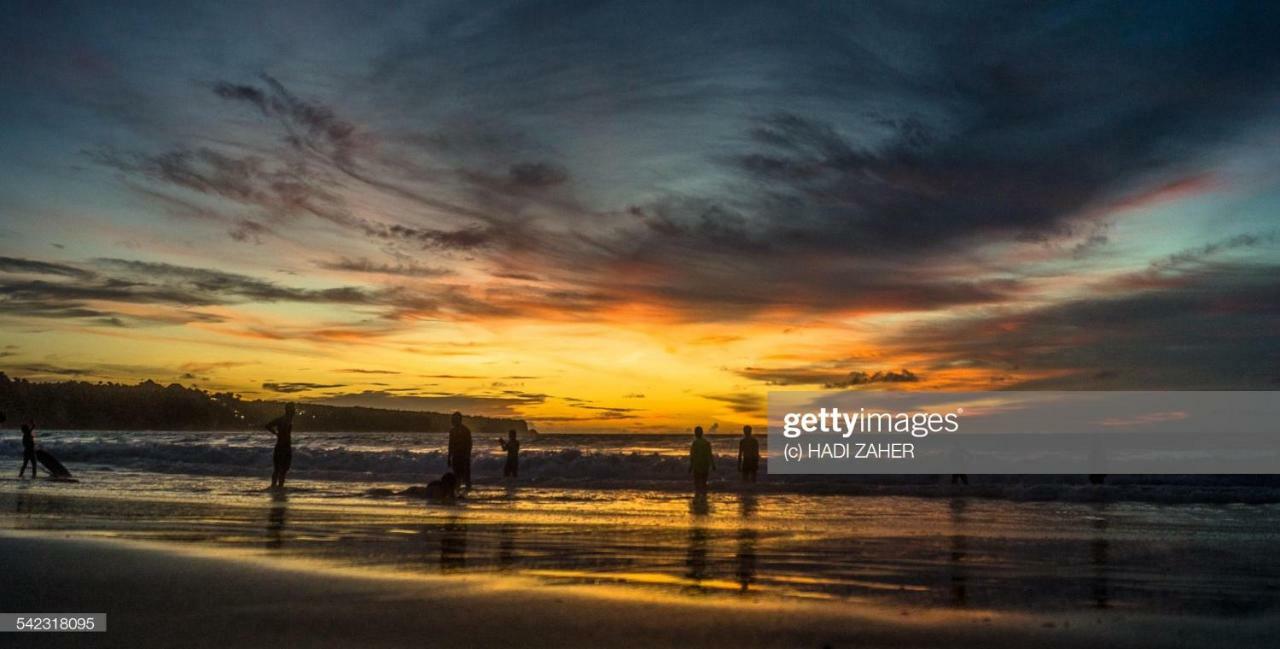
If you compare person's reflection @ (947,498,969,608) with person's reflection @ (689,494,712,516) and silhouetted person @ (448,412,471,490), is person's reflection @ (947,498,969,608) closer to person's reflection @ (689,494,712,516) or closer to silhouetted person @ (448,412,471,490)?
person's reflection @ (689,494,712,516)

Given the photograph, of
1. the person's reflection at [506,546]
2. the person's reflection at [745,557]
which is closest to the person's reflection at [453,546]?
the person's reflection at [506,546]

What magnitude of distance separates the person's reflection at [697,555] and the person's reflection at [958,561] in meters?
2.49

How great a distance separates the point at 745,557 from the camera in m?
11.2

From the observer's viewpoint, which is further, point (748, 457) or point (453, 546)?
point (748, 457)

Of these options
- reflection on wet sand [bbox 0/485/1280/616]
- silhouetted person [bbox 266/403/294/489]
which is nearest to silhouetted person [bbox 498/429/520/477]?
silhouetted person [bbox 266/403/294/489]

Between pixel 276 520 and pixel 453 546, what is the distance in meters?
4.97

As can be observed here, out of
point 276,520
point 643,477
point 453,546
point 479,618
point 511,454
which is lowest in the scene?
point 643,477

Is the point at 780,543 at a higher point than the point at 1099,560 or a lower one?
lower

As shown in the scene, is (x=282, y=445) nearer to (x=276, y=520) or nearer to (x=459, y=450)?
(x=459, y=450)

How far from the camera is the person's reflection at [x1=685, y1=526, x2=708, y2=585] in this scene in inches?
378

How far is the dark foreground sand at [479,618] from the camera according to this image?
6461 mm

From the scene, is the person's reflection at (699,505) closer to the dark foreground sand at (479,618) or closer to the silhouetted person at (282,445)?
the dark foreground sand at (479,618)

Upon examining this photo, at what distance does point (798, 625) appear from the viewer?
6961 millimetres

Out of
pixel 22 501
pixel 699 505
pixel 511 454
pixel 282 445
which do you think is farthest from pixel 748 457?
pixel 22 501
